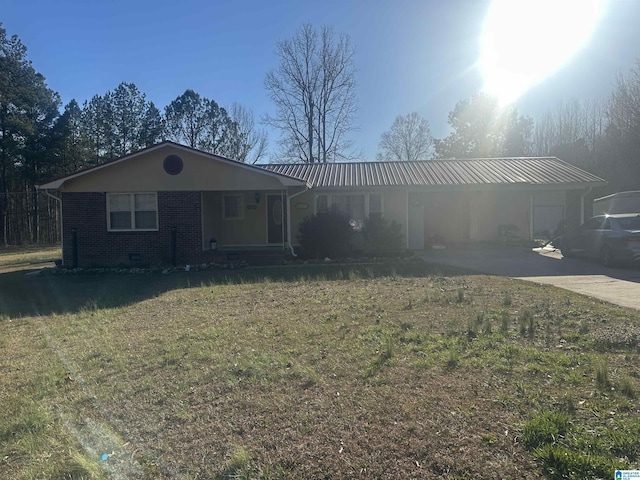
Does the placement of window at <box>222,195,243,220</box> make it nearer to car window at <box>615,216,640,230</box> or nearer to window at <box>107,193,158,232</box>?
window at <box>107,193,158,232</box>

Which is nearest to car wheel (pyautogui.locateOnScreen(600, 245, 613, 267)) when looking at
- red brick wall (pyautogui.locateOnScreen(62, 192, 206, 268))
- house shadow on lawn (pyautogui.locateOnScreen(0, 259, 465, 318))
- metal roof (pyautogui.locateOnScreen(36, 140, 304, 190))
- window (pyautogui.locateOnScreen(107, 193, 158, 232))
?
house shadow on lawn (pyautogui.locateOnScreen(0, 259, 465, 318))

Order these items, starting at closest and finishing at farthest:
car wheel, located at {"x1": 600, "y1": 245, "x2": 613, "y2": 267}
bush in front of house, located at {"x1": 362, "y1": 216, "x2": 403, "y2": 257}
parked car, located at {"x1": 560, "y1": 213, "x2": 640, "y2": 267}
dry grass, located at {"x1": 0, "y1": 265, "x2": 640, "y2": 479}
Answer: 1. dry grass, located at {"x1": 0, "y1": 265, "x2": 640, "y2": 479}
2. parked car, located at {"x1": 560, "y1": 213, "x2": 640, "y2": 267}
3. car wheel, located at {"x1": 600, "y1": 245, "x2": 613, "y2": 267}
4. bush in front of house, located at {"x1": 362, "y1": 216, "x2": 403, "y2": 257}

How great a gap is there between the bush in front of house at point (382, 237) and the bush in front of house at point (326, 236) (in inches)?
35.2

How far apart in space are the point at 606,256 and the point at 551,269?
1922 millimetres

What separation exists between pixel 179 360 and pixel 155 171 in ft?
35.8

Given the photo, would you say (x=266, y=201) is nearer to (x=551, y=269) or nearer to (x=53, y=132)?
(x=551, y=269)

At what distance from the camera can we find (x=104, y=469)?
3096mm

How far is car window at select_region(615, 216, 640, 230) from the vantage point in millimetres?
12617

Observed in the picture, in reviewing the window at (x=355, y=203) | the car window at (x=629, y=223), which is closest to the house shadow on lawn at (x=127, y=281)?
the window at (x=355, y=203)

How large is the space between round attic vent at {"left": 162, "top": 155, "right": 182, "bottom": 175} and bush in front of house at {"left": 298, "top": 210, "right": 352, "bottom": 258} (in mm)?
4695

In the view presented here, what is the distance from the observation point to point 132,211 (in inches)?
592

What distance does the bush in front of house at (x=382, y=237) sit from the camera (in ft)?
51.3

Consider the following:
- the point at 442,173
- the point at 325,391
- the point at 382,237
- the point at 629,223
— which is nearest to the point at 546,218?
the point at 442,173

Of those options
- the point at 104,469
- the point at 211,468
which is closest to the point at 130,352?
the point at 104,469
